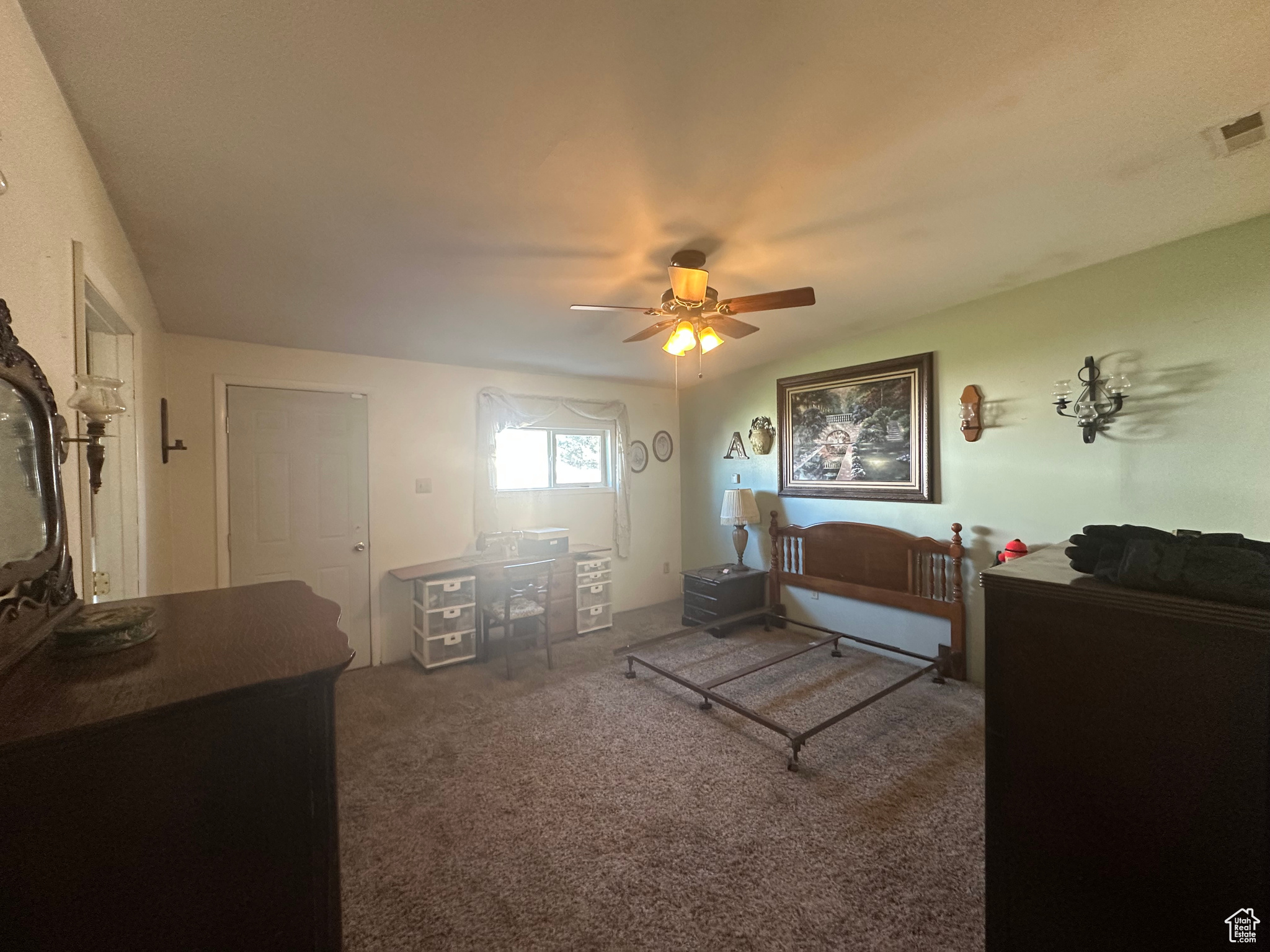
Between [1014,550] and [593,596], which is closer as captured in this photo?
[1014,550]

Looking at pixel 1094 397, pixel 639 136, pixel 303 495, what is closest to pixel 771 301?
pixel 639 136

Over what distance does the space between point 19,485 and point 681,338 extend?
2214 mm

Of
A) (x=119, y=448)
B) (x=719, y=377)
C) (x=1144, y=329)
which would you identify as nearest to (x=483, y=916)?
(x=119, y=448)

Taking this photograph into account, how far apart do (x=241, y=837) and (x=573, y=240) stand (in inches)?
86.6

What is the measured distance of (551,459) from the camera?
15.6 ft

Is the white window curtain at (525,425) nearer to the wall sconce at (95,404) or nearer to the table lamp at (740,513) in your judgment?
the table lamp at (740,513)

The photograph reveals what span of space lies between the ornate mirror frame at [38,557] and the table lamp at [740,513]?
3960mm

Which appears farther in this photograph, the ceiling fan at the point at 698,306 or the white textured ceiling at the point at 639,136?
the ceiling fan at the point at 698,306

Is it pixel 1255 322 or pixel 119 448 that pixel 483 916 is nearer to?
pixel 119 448

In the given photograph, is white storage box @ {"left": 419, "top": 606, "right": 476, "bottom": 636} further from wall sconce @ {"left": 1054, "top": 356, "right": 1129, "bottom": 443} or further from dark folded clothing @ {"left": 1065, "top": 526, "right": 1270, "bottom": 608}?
wall sconce @ {"left": 1054, "top": 356, "right": 1129, "bottom": 443}

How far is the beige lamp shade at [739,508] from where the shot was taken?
4383 mm

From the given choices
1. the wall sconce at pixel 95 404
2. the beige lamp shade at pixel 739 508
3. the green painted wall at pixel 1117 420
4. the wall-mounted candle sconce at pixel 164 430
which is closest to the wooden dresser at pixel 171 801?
the wall sconce at pixel 95 404

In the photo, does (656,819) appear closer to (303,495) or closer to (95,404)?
(95,404)

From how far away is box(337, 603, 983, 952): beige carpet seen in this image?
156 centimetres
